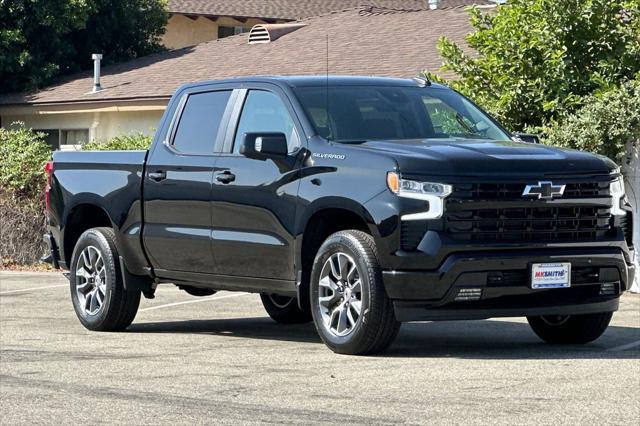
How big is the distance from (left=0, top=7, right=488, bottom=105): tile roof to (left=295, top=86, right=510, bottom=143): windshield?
14.9 meters

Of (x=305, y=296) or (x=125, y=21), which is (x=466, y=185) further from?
(x=125, y=21)

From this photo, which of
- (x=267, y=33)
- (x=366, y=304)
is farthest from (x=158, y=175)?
(x=267, y=33)

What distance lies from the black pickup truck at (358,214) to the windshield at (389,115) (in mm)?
18

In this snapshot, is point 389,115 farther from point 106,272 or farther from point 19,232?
→ point 19,232

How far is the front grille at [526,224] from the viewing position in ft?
34.5

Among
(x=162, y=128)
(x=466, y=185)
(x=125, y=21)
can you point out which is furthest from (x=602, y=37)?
(x=125, y=21)

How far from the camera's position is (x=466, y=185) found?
10.5m

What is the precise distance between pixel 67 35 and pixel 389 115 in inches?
1108

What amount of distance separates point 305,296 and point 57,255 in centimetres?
350

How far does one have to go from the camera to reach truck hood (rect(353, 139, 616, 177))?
10.5 m

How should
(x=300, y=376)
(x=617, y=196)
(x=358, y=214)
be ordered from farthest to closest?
(x=617, y=196) < (x=358, y=214) < (x=300, y=376)

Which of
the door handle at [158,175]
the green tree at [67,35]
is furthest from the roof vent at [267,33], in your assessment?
the door handle at [158,175]

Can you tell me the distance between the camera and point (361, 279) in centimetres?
1074

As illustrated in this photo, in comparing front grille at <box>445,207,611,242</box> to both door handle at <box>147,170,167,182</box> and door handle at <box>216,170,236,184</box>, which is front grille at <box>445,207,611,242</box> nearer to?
door handle at <box>216,170,236,184</box>
